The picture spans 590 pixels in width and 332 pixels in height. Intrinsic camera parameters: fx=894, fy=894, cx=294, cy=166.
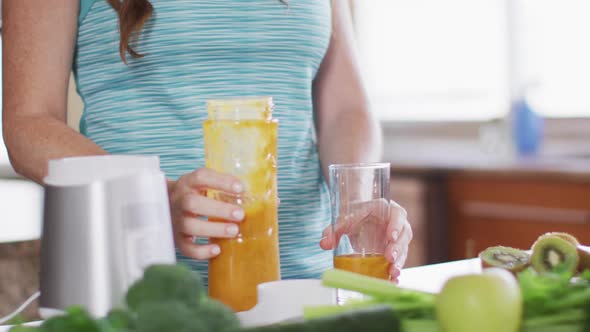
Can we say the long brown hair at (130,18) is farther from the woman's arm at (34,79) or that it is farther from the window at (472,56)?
the window at (472,56)

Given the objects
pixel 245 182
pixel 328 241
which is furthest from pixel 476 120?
pixel 245 182

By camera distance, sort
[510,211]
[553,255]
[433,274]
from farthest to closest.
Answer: [510,211] → [433,274] → [553,255]

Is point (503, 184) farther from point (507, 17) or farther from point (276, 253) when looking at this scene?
point (276, 253)

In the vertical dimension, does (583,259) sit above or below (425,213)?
above

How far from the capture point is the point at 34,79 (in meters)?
1.28

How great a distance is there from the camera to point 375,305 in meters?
0.74

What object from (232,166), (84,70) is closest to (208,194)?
(232,166)

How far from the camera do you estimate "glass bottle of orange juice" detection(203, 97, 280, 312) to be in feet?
3.35

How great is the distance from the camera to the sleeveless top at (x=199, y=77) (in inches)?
52.9

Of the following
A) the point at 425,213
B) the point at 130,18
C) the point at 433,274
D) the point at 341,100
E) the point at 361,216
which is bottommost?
the point at 425,213

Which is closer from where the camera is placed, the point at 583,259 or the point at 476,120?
the point at 583,259

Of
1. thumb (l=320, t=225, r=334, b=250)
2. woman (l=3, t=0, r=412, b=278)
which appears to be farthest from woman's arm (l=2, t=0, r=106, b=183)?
thumb (l=320, t=225, r=334, b=250)

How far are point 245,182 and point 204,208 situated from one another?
6 cm

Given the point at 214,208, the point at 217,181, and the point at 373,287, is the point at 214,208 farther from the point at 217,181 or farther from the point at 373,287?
the point at 373,287
